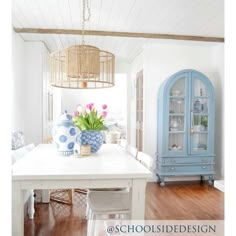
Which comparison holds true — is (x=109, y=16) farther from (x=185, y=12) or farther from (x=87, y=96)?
(x=87, y=96)

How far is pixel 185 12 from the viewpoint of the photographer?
3.07 m

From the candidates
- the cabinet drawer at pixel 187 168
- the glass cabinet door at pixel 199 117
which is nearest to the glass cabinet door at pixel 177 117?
the glass cabinet door at pixel 199 117

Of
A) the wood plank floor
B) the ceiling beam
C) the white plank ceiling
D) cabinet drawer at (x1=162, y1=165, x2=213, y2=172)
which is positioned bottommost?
the wood plank floor

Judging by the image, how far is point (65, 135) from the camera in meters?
2.39

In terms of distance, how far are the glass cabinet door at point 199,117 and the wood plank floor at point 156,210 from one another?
72 centimetres

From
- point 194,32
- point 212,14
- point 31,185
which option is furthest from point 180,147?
point 31,185

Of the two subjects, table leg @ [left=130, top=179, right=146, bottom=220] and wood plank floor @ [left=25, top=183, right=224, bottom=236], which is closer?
table leg @ [left=130, top=179, right=146, bottom=220]

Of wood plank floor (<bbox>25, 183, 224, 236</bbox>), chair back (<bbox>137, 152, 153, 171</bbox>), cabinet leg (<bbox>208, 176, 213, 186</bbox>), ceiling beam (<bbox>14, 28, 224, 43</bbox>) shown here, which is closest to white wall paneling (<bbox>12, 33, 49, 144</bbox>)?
ceiling beam (<bbox>14, 28, 224, 43</bbox>)

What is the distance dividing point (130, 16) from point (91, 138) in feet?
5.43

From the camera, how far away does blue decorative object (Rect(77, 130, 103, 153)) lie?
2.48 m

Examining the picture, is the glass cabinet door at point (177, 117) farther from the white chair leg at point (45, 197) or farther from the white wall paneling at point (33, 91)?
the white wall paneling at point (33, 91)

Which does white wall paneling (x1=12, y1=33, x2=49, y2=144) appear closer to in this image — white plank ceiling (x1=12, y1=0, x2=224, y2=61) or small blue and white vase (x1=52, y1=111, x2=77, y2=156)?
white plank ceiling (x1=12, y1=0, x2=224, y2=61)

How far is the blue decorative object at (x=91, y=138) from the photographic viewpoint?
2.48 m

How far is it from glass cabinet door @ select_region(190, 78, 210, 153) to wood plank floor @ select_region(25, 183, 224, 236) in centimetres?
72
